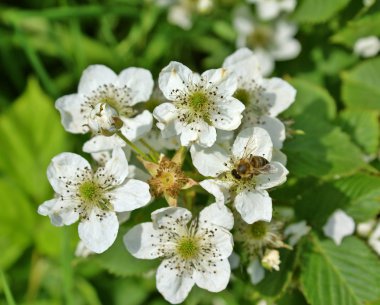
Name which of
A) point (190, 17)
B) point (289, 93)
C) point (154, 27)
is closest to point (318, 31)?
point (190, 17)

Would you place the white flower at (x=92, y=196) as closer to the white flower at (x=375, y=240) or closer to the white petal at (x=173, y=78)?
the white petal at (x=173, y=78)

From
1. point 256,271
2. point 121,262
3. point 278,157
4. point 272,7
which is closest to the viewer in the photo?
point 278,157

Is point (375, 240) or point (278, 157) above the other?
point (278, 157)

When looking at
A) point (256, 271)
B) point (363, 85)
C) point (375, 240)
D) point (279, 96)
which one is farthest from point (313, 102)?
point (256, 271)

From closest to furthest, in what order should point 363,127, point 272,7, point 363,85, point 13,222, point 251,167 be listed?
point 251,167
point 363,127
point 363,85
point 13,222
point 272,7

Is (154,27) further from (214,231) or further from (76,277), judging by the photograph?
(214,231)

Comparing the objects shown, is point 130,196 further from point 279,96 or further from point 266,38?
point 266,38
